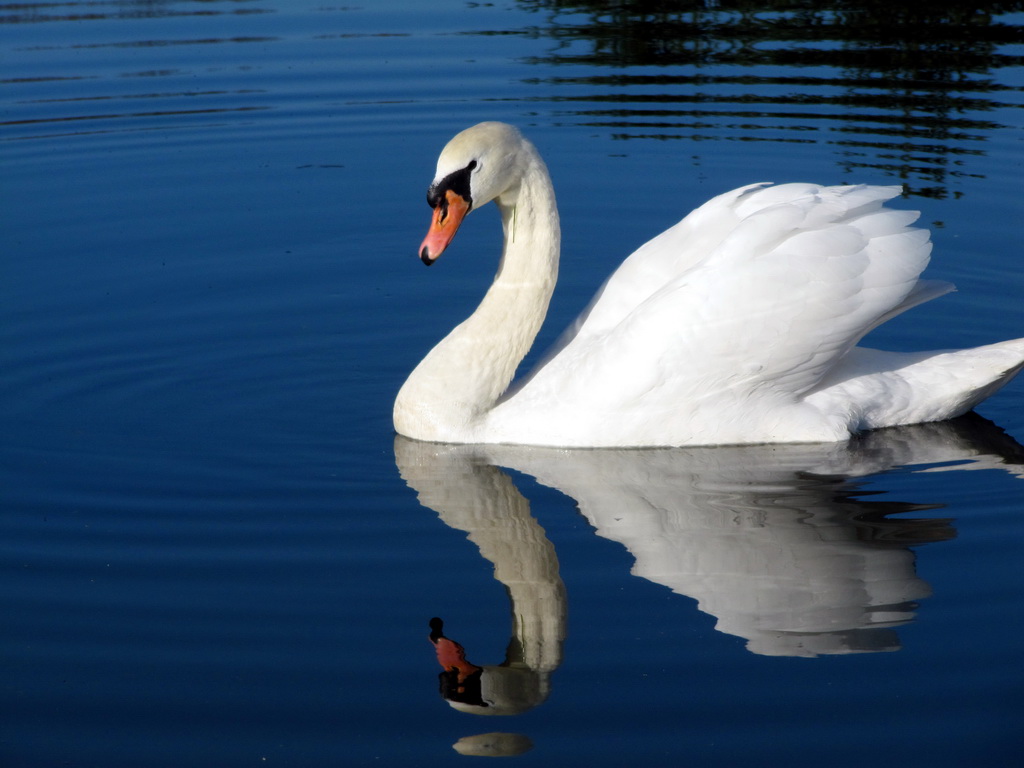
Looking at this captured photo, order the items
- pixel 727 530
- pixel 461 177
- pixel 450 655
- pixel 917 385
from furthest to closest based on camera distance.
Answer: pixel 917 385 < pixel 461 177 < pixel 727 530 < pixel 450 655

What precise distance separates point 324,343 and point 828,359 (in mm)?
3306

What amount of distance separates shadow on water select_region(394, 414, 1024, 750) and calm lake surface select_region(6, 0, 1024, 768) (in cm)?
2

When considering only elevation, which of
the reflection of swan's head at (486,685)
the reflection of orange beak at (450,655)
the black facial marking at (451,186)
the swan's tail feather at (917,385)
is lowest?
the reflection of swan's head at (486,685)

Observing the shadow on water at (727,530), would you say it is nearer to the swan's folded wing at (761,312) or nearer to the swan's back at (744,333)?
the swan's back at (744,333)

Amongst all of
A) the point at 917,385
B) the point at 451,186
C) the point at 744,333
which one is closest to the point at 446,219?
the point at 451,186

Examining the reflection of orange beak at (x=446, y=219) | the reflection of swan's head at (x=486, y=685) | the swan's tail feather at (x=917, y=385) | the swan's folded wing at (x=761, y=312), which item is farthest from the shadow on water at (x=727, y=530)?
the reflection of orange beak at (x=446, y=219)

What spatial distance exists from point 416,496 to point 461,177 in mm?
1644

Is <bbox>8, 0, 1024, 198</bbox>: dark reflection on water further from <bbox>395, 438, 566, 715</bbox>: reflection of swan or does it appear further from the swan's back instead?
<bbox>395, 438, 566, 715</bbox>: reflection of swan

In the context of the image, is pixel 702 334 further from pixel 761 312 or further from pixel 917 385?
pixel 917 385

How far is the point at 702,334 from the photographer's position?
7.11 m

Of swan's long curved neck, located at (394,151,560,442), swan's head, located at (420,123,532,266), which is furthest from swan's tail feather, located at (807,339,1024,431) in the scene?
swan's head, located at (420,123,532,266)

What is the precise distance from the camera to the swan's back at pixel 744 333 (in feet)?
23.5

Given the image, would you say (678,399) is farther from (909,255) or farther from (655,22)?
(655,22)

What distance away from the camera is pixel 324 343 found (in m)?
9.07
